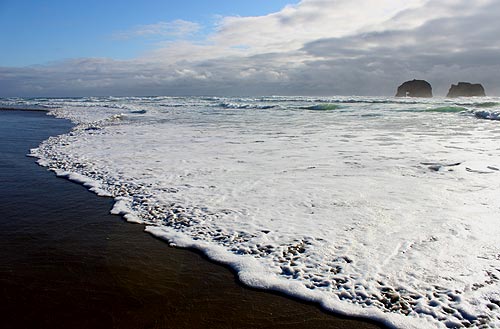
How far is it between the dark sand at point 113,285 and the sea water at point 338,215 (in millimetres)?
277

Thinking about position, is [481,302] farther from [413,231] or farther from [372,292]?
[413,231]

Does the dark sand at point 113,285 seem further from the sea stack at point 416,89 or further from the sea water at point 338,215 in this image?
the sea stack at point 416,89

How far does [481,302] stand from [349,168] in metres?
5.55

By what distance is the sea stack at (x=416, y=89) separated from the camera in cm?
11594

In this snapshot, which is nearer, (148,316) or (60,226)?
(148,316)

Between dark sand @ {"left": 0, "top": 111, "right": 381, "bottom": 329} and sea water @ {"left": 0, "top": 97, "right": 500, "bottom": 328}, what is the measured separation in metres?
0.28

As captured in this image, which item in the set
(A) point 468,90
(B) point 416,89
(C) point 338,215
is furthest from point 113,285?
(B) point 416,89

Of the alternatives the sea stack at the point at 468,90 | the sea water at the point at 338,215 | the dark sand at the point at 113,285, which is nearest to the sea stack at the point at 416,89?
the sea stack at the point at 468,90

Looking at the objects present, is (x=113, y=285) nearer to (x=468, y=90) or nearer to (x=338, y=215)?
(x=338, y=215)

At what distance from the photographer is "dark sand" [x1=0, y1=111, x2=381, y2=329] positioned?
10.5ft

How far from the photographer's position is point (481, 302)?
3.41 metres

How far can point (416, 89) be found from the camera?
11775 cm

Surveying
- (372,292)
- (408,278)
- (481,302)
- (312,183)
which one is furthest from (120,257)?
(312,183)

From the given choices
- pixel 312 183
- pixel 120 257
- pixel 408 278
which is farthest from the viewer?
pixel 312 183
